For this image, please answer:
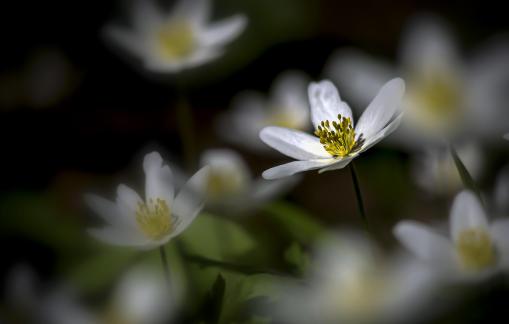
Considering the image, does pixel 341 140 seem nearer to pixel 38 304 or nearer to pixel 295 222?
pixel 295 222

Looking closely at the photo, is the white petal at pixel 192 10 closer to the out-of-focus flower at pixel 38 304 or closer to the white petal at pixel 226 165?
the white petal at pixel 226 165

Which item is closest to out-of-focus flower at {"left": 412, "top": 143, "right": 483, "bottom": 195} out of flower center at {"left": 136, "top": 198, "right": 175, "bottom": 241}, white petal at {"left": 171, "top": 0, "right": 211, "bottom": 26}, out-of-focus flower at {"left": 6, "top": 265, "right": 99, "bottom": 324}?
flower center at {"left": 136, "top": 198, "right": 175, "bottom": 241}

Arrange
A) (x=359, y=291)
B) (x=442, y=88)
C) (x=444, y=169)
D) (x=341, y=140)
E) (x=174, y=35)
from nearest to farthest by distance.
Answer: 1. (x=359, y=291)
2. (x=341, y=140)
3. (x=442, y=88)
4. (x=444, y=169)
5. (x=174, y=35)

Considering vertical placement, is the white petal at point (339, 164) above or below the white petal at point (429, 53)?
below

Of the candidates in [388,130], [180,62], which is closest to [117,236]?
[388,130]

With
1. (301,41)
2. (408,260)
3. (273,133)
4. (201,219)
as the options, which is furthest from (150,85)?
(408,260)

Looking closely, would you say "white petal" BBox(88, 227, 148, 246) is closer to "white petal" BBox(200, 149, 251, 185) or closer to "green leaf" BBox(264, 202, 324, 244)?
"green leaf" BBox(264, 202, 324, 244)

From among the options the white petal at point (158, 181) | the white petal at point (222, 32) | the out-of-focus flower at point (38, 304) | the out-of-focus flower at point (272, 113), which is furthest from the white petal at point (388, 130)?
the white petal at point (222, 32)
